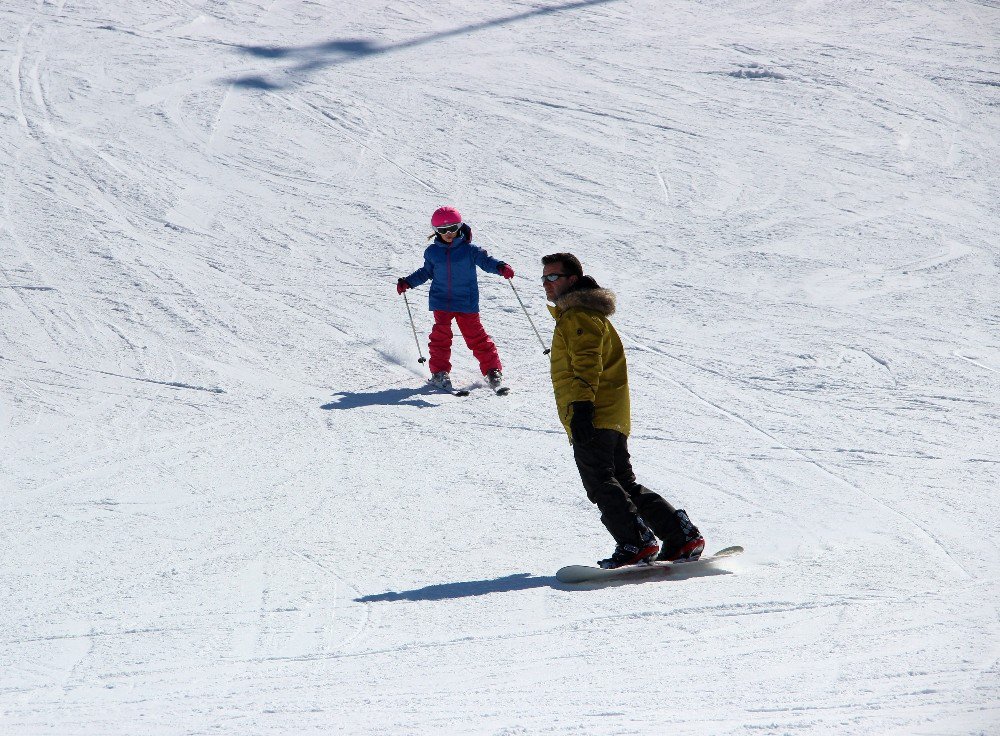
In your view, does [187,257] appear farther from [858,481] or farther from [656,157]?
[858,481]

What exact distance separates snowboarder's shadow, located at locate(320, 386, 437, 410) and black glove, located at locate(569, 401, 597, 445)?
3173 millimetres

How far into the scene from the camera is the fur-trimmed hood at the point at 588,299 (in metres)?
4.52

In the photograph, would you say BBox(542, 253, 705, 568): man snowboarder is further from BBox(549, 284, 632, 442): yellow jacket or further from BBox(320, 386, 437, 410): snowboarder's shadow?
BBox(320, 386, 437, 410): snowboarder's shadow

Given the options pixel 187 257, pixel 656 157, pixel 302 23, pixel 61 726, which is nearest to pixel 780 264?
pixel 656 157

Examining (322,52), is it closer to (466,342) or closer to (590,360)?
(466,342)

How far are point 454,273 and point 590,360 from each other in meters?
3.47

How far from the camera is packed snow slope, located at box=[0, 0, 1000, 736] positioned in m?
3.50

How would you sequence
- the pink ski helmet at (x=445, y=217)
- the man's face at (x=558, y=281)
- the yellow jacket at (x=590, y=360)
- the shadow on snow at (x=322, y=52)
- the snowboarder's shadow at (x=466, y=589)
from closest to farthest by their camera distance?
the snowboarder's shadow at (x=466, y=589) < the yellow jacket at (x=590, y=360) < the man's face at (x=558, y=281) < the pink ski helmet at (x=445, y=217) < the shadow on snow at (x=322, y=52)

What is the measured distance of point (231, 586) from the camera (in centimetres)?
449

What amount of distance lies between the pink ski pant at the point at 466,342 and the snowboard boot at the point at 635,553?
3352mm

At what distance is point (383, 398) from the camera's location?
7672 mm

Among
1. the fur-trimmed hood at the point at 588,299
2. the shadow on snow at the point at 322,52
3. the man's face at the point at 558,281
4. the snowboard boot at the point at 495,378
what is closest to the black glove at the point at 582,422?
the fur-trimmed hood at the point at 588,299

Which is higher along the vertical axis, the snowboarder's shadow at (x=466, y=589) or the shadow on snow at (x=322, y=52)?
the shadow on snow at (x=322, y=52)

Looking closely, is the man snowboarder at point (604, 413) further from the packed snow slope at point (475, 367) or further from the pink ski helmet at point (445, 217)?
the pink ski helmet at point (445, 217)
